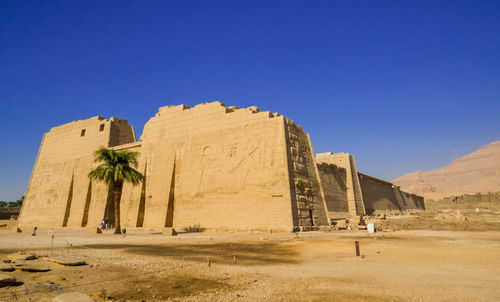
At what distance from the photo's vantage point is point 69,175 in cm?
3506

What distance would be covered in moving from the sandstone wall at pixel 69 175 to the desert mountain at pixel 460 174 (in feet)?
428

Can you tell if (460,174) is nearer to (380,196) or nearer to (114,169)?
(380,196)

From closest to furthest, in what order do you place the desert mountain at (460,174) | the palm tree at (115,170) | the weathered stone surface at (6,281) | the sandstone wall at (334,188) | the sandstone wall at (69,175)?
the weathered stone surface at (6,281) < the palm tree at (115,170) < the sandstone wall at (334,188) < the sandstone wall at (69,175) < the desert mountain at (460,174)

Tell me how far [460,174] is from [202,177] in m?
177

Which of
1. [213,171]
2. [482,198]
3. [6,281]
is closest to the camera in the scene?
[6,281]

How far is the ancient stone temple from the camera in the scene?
2164cm

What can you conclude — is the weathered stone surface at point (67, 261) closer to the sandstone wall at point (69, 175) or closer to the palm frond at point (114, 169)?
the palm frond at point (114, 169)

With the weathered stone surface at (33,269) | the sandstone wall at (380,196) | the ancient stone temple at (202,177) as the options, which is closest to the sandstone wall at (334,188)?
the ancient stone temple at (202,177)

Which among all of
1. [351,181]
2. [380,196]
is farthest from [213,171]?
[380,196]

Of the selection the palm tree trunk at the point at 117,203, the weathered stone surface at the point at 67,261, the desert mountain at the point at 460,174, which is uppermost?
the desert mountain at the point at 460,174

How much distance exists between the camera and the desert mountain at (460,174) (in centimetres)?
14175

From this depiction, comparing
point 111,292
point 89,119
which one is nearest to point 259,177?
point 111,292

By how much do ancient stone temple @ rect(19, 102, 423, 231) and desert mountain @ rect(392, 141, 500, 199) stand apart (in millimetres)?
125825

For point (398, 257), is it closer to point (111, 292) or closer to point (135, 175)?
point (111, 292)
